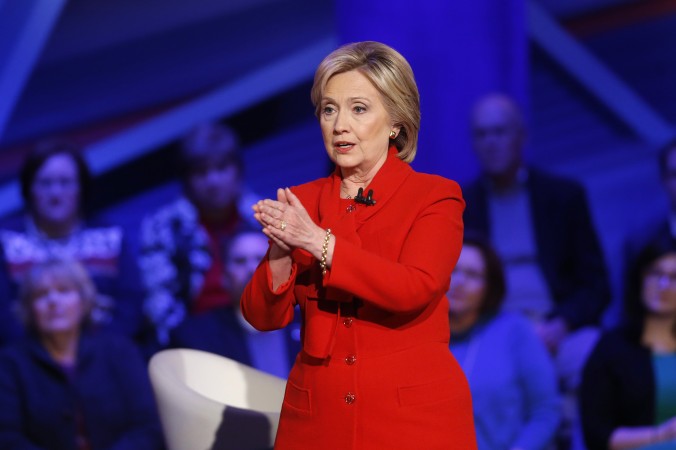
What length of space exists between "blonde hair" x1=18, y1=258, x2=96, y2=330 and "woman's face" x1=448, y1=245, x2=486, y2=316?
132 centimetres

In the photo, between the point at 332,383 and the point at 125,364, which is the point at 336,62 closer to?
the point at 332,383

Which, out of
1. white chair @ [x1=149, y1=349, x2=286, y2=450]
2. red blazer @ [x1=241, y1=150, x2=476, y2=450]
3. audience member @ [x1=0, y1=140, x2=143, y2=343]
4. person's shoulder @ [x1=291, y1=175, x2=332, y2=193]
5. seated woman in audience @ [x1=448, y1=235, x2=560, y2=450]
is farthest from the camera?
audience member @ [x1=0, y1=140, x2=143, y2=343]

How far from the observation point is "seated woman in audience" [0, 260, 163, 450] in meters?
3.64

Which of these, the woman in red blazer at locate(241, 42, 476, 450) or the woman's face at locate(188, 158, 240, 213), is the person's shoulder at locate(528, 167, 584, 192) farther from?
the woman in red blazer at locate(241, 42, 476, 450)

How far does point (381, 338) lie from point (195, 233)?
2.47 meters

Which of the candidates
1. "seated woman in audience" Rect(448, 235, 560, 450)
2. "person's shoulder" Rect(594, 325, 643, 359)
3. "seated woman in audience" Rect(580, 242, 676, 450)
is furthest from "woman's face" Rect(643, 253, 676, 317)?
"seated woman in audience" Rect(448, 235, 560, 450)

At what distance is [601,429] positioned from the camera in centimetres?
360

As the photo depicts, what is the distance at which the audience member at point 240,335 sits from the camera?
12.7 ft

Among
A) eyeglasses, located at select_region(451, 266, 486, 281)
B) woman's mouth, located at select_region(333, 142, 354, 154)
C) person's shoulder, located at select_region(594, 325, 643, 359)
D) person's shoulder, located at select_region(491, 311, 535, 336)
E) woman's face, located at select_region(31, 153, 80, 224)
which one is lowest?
person's shoulder, located at select_region(594, 325, 643, 359)

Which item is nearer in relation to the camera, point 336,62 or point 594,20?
point 336,62

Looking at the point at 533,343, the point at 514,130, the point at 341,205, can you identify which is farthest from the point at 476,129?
the point at 341,205

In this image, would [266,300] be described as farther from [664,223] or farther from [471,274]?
[664,223]

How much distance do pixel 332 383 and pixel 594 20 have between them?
12.5 feet

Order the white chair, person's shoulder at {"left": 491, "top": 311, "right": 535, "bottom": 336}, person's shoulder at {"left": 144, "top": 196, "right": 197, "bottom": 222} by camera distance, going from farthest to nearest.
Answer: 1. person's shoulder at {"left": 144, "top": 196, "right": 197, "bottom": 222}
2. person's shoulder at {"left": 491, "top": 311, "right": 535, "bottom": 336}
3. the white chair
